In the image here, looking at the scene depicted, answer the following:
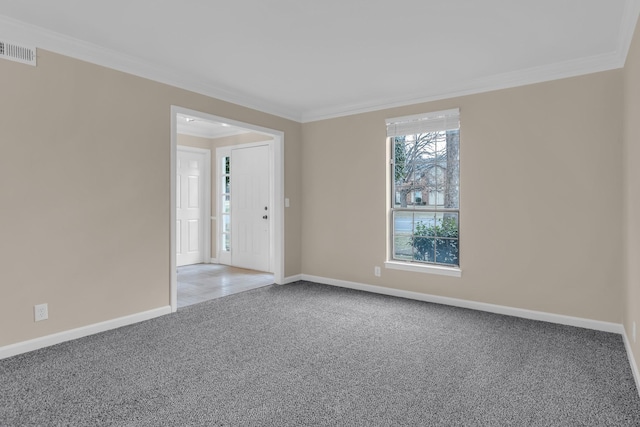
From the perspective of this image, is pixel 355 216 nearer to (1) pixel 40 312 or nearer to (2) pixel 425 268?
(2) pixel 425 268

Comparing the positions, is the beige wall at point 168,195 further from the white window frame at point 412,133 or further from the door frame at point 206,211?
the door frame at point 206,211

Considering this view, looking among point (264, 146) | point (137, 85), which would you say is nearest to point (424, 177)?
point (264, 146)

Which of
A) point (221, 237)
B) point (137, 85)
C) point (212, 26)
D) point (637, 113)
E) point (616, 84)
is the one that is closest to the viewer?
point (637, 113)

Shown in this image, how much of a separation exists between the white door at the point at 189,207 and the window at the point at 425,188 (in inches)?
152

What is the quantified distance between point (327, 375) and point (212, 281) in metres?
3.30

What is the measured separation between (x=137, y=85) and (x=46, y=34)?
0.77 m

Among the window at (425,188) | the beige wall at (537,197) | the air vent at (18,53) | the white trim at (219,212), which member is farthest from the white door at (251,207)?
the air vent at (18,53)

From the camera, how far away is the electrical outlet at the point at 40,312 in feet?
9.32

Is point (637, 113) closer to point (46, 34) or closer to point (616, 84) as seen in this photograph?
point (616, 84)

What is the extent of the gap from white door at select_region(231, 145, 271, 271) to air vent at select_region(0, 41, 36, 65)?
3453 millimetres

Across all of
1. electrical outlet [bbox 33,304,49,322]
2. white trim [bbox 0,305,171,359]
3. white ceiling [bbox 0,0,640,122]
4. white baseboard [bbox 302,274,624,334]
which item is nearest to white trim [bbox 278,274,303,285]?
white baseboard [bbox 302,274,624,334]

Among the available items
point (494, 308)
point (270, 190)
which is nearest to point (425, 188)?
point (494, 308)

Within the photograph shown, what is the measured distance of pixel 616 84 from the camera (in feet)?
10.6

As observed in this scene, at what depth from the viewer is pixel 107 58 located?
126 inches
